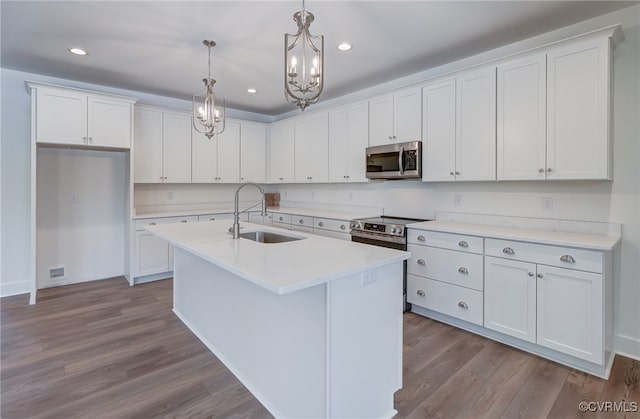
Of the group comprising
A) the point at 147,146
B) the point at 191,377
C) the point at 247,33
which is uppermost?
the point at 247,33

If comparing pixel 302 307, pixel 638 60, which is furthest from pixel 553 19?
pixel 302 307

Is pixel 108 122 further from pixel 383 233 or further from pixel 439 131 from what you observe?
pixel 439 131

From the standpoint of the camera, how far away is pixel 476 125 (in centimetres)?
295

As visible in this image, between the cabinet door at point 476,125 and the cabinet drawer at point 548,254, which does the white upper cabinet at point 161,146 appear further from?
the cabinet drawer at point 548,254

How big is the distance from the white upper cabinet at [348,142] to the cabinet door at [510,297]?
188 cm

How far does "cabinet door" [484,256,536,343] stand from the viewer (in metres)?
2.41

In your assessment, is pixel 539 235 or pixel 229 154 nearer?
pixel 539 235

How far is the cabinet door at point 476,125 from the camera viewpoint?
9.36 ft

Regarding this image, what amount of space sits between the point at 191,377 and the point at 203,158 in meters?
3.44

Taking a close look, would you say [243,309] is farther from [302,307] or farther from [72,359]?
[72,359]

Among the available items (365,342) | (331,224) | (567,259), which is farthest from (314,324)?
(331,224)

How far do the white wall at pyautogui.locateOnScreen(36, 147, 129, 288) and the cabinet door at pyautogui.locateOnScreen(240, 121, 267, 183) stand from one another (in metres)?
1.70

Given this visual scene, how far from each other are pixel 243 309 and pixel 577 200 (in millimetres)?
2783

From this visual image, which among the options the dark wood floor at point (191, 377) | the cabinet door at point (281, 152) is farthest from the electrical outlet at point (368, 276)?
the cabinet door at point (281, 152)
